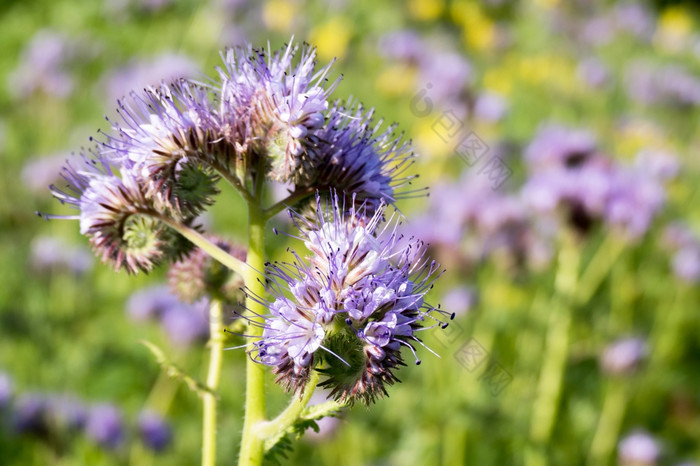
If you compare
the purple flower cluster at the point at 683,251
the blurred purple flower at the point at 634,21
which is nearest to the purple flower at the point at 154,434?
the purple flower cluster at the point at 683,251

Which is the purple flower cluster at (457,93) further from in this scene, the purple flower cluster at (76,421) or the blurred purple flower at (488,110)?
the purple flower cluster at (76,421)

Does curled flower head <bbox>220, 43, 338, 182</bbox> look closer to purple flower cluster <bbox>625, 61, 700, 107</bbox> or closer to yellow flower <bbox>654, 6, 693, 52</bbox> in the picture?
purple flower cluster <bbox>625, 61, 700, 107</bbox>

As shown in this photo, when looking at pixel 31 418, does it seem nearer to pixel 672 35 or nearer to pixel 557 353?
pixel 557 353

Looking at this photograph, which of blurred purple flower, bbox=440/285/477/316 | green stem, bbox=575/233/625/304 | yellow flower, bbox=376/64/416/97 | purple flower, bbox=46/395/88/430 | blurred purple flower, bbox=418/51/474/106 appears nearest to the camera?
purple flower, bbox=46/395/88/430

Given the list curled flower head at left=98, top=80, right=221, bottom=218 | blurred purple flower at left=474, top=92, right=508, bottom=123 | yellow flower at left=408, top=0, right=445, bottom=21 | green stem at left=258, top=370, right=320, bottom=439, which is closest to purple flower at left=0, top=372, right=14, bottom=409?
curled flower head at left=98, top=80, right=221, bottom=218

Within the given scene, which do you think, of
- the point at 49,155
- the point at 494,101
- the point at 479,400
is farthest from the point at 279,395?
the point at 494,101

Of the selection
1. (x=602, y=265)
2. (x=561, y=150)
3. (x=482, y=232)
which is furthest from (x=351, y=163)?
(x=602, y=265)
